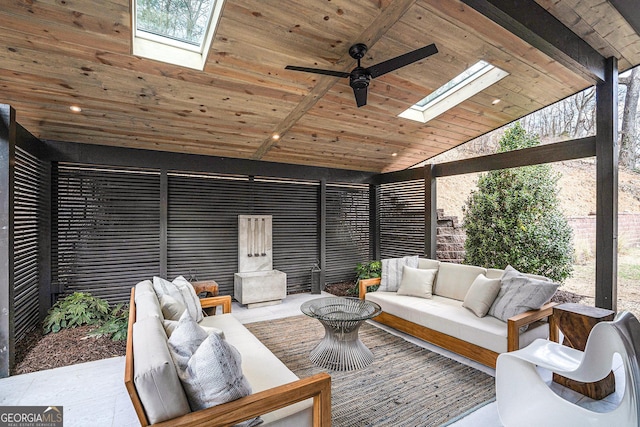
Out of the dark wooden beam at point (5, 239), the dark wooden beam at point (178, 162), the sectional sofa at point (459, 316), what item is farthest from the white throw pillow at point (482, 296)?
the dark wooden beam at point (5, 239)

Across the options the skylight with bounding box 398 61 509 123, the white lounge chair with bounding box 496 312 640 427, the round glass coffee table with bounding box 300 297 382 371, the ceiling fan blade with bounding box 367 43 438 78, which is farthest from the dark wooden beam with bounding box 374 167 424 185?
the white lounge chair with bounding box 496 312 640 427

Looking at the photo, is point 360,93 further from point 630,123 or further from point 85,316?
point 630,123

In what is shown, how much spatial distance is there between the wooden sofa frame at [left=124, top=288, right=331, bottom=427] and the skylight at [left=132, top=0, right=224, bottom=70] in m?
2.68

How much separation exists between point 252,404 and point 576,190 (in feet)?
31.8

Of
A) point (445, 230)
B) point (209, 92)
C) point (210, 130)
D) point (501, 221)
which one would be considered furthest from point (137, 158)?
point (501, 221)

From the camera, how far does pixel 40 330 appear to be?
12.5 ft

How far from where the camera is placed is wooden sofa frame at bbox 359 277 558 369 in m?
2.86

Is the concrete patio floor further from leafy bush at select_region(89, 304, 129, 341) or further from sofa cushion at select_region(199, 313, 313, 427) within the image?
sofa cushion at select_region(199, 313, 313, 427)

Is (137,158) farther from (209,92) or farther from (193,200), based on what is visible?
(209,92)

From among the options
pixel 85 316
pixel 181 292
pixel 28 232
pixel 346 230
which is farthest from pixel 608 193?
pixel 28 232

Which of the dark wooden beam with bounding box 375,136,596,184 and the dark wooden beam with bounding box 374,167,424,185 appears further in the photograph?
the dark wooden beam with bounding box 374,167,424,185

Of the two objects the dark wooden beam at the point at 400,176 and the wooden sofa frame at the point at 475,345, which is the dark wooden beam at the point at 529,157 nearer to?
the dark wooden beam at the point at 400,176

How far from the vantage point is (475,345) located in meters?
3.13

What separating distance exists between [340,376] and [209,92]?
338 centimetres
